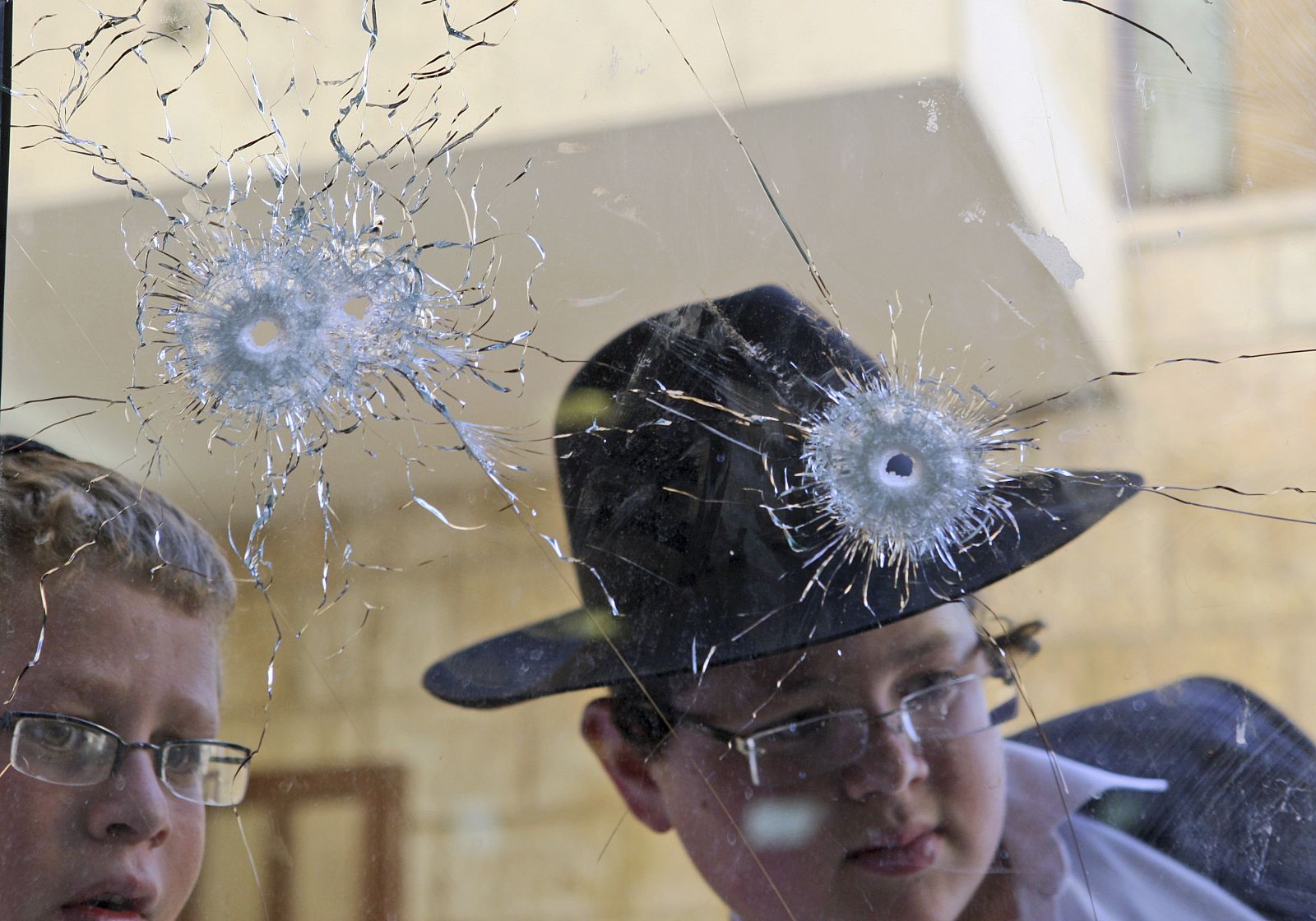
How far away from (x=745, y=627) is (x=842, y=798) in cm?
13

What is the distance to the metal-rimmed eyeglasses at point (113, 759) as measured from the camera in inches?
31.7

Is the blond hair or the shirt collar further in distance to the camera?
the blond hair

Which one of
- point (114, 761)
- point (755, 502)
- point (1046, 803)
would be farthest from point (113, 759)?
point (1046, 803)

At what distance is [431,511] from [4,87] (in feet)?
1.72

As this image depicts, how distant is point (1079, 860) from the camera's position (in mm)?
709

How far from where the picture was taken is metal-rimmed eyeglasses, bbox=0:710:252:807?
81cm

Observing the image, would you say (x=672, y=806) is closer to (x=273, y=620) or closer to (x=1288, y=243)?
(x=273, y=620)

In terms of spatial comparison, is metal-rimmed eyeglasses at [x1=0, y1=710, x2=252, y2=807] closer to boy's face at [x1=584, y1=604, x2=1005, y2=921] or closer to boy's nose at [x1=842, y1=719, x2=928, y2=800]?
boy's face at [x1=584, y1=604, x2=1005, y2=921]

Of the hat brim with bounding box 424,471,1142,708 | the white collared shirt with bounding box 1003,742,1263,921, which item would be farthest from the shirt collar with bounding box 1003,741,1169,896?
the hat brim with bounding box 424,471,1142,708

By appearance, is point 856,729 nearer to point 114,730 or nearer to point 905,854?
point 905,854

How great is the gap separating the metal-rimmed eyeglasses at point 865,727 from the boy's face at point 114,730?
1.39 ft

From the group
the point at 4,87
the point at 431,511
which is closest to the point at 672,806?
the point at 431,511

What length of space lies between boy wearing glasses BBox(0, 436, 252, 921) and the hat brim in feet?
0.67

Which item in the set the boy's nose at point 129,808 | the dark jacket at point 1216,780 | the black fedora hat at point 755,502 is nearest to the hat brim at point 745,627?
the black fedora hat at point 755,502
